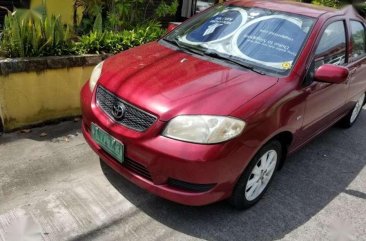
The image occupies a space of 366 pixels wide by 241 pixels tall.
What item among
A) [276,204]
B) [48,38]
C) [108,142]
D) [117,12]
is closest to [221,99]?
[108,142]

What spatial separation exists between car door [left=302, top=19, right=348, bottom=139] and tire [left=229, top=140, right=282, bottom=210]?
0.47 m

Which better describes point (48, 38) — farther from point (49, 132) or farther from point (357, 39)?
point (357, 39)

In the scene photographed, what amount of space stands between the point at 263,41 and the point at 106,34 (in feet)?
7.25

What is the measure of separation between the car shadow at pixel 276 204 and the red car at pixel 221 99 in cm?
17

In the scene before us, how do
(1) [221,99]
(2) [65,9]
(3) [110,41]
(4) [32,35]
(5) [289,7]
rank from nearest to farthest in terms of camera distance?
1. (1) [221,99]
2. (5) [289,7]
3. (4) [32,35]
4. (3) [110,41]
5. (2) [65,9]

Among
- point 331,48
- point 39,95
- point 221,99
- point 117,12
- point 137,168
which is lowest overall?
point 39,95

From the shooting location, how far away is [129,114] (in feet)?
9.16

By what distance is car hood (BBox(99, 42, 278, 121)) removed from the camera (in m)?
2.70

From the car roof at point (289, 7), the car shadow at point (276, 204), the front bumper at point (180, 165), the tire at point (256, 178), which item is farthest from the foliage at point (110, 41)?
the tire at point (256, 178)

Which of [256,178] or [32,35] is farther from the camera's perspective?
[32,35]

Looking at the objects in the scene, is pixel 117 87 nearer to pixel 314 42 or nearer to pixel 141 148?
pixel 141 148

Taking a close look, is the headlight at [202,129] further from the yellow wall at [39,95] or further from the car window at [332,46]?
the yellow wall at [39,95]

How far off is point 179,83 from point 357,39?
2.62 m

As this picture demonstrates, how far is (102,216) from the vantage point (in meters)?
2.93
